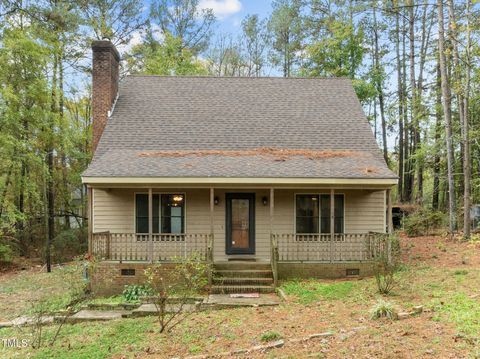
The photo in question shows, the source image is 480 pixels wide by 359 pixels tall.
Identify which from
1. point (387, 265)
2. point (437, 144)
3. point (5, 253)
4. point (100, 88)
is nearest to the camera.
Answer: point (387, 265)

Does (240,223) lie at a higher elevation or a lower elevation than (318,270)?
higher

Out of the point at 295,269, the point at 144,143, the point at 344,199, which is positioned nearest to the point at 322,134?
the point at 344,199

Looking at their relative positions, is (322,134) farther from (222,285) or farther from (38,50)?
(38,50)

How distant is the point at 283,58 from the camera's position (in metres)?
26.0

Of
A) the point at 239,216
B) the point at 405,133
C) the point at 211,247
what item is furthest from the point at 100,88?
the point at 405,133

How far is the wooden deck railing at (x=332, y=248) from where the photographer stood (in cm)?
1046

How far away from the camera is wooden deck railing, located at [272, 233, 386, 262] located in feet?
34.3

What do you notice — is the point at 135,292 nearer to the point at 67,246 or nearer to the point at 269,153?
the point at 269,153

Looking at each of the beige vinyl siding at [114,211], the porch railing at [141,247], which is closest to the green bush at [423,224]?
the porch railing at [141,247]

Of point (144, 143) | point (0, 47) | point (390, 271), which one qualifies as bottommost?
point (390, 271)

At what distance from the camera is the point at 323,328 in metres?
6.16

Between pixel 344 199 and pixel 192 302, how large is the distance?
230 inches

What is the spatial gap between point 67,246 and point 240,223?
9.52 m

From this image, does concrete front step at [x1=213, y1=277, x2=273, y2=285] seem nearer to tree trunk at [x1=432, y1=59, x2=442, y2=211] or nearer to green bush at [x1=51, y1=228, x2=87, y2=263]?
green bush at [x1=51, y1=228, x2=87, y2=263]
